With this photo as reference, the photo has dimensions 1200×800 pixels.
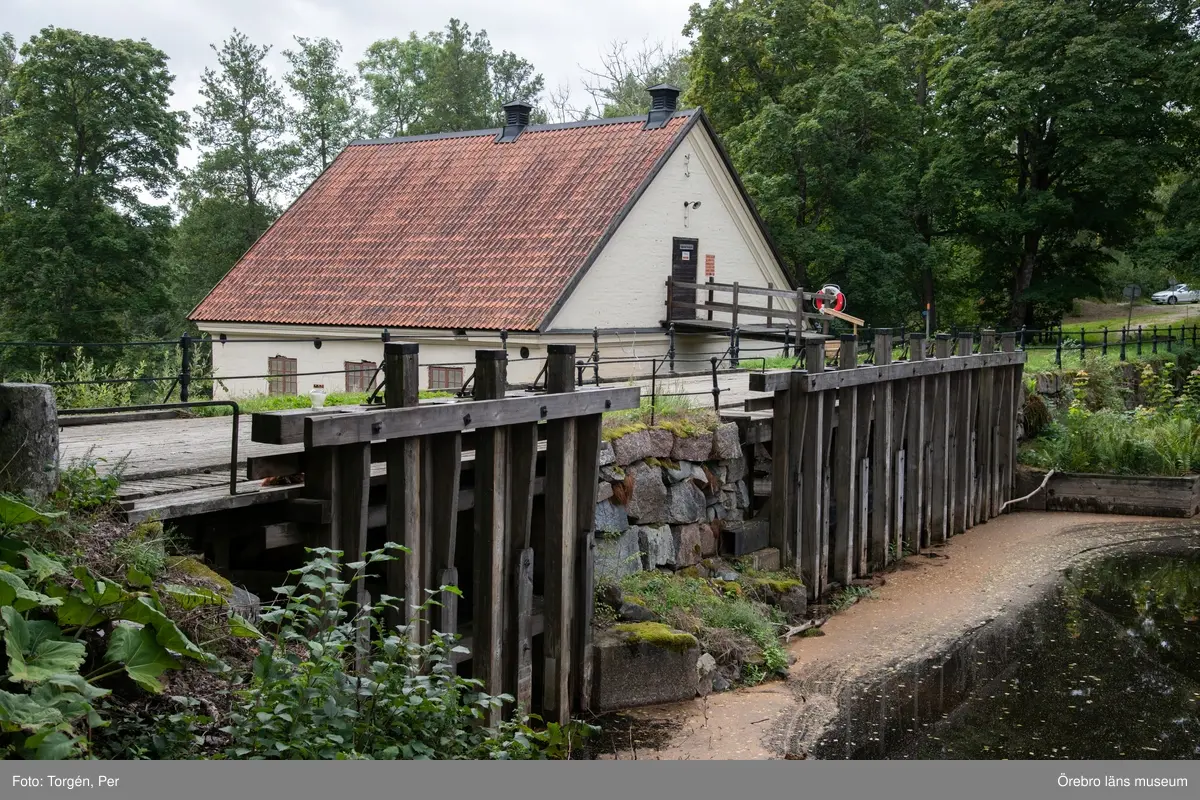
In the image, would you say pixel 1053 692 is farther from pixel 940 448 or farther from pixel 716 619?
pixel 940 448

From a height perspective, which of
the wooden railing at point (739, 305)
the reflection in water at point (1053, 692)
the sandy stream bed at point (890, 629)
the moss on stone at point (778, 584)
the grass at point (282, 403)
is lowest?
the reflection in water at point (1053, 692)

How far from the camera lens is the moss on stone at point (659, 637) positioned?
10969mm

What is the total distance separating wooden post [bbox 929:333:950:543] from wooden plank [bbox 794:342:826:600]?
444cm

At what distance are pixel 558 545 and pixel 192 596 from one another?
4.39m

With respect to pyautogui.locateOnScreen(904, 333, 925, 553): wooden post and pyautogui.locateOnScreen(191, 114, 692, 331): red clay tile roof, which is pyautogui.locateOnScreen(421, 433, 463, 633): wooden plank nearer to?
pyautogui.locateOnScreen(904, 333, 925, 553): wooden post

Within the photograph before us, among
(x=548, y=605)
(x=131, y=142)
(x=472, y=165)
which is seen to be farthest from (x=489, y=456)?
(x=131, y=142)

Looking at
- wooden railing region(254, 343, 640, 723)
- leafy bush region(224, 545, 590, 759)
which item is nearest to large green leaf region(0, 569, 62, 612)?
leafy bush region(224, 545, 590, 759)

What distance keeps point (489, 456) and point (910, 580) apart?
8897 millimetres

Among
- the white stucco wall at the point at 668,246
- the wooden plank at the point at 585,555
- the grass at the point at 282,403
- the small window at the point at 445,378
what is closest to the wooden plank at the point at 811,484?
the grass at the point at 282,403

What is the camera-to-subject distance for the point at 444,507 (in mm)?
9211

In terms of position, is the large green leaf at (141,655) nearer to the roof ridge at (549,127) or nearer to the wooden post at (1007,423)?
the wooden post at (1007,423)

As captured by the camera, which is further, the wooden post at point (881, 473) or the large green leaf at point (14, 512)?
the wooden post at point (881, 473)

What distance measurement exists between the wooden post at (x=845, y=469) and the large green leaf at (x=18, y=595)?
11.9 m

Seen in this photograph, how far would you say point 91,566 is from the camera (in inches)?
255
